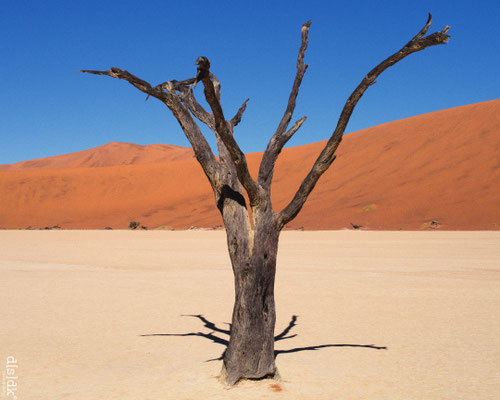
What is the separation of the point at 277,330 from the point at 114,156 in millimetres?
123459

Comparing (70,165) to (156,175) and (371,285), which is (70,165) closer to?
(156,175)

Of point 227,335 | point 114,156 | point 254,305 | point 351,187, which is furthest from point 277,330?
point 114,156

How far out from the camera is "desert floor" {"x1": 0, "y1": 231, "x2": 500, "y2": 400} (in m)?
4.79

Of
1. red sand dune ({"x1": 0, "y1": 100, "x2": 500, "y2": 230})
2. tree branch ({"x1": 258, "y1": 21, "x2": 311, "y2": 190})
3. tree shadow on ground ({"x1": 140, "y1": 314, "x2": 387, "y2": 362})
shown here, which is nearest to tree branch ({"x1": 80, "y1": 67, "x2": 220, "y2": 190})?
tree branch ({"x1": 258, "y1": 21, "x2": 311, "y2": 190})

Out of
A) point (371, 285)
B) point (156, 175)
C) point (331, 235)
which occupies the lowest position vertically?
point (371, 285)

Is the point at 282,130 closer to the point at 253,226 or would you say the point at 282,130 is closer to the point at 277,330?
the point at 253,226

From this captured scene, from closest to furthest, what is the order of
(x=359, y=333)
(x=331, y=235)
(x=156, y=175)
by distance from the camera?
(x=359, y=333) < (x=331, y=235) < (x=156, y=175)

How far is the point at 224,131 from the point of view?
Result: 13.5 ft

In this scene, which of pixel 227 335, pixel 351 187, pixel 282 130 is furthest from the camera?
pixel 351 187

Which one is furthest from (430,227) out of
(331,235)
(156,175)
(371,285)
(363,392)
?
(156,175)

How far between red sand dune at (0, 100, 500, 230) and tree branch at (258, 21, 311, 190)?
2510cm

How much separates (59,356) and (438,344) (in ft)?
14.5

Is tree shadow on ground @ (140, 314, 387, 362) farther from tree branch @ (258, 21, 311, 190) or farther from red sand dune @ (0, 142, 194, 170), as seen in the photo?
red sand dune @ (0, 142, 194, 170)

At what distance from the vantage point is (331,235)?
27125mm
